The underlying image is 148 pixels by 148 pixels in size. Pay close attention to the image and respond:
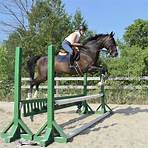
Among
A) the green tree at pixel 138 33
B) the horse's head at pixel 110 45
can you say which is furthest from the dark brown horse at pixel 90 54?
the green tree at pixel 138 33

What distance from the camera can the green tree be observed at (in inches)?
1433

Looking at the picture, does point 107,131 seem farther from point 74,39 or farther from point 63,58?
point 63,58

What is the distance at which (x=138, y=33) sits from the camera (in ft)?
128

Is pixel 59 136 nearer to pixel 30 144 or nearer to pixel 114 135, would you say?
pixel 30 144

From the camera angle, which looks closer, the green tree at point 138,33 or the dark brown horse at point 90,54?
the dark brown horse at point 90,54

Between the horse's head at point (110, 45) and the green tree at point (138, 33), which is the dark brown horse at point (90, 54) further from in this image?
the green tree at point (138, 33)

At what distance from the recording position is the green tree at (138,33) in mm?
36394

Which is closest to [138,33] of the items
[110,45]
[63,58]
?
[110,45]

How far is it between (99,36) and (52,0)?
51.3ft

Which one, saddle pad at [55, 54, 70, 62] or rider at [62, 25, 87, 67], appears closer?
rider at [62, 25, 87, 67]

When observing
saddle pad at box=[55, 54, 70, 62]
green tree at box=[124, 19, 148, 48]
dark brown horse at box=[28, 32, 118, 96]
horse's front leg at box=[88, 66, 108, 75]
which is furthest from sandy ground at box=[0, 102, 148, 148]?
green tree at box=[124, 19, 148, 48]

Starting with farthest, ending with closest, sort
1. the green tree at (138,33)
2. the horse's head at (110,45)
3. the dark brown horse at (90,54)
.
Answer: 1. the green tree at (138,33)
2. the horse's head at (110,45)
3. the dark brown horse at (90,54)

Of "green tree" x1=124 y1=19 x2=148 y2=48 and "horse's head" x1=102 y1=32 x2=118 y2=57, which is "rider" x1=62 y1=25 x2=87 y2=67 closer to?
"horse's head" x1=102 y1=32 x2=118 y2=57

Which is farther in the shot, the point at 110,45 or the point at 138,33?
the point at 138,33
